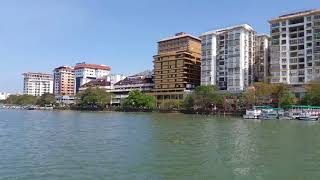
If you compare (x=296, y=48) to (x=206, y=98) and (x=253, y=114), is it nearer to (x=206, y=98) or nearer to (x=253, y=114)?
(x=206, y=98)

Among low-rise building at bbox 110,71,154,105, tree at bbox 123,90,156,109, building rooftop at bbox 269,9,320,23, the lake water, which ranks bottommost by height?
the lake water

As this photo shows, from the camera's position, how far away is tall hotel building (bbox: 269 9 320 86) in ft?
327

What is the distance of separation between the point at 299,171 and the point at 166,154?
826cm

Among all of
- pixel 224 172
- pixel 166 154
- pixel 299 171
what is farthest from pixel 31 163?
pixel 299 171

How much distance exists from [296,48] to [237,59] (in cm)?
1770

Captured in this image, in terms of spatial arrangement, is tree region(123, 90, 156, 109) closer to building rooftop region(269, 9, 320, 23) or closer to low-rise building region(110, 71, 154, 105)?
low-rise building region(110, 71, 154, 105)

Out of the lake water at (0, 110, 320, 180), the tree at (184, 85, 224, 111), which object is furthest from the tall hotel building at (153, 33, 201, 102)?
the lake water at (0, 110, 320, 180)

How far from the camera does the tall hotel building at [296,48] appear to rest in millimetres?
99812

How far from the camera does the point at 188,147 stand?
2842 cm

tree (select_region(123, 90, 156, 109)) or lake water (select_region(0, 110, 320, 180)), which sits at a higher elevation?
tree (select_region(123, 90, 156, 109))

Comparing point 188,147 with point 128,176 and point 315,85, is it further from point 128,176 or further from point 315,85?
point 315,85

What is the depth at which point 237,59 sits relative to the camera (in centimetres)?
11562

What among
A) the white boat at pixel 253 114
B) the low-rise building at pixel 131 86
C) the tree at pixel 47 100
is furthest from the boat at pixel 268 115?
the tree at pixel 47 100

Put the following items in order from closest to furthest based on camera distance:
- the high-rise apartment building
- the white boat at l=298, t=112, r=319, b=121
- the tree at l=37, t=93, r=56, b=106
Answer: the white boat at l=298, t=112, r=319, b=121
the high-rise apartment building
the tree at l=37, t=93, r=56, b=106
